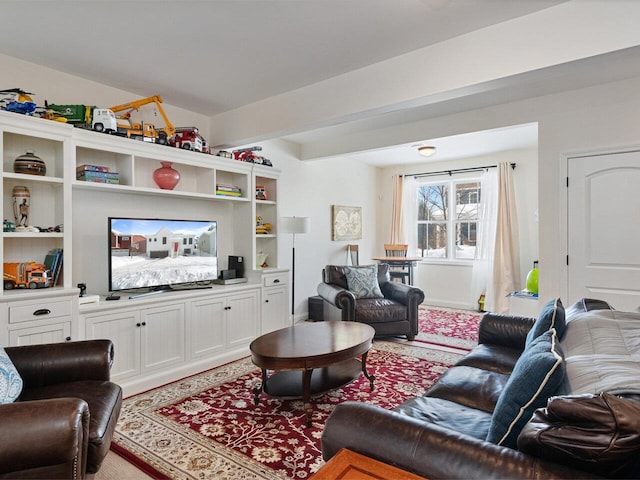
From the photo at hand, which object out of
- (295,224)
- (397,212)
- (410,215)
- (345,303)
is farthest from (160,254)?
(410,215)

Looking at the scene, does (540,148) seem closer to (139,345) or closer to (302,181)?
(302,181)

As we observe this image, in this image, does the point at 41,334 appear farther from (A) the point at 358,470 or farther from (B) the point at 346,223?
(B) the point at 346,223

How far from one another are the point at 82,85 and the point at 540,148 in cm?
431

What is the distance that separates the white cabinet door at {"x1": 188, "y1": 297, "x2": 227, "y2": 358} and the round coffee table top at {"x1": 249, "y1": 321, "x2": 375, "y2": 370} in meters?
0.90

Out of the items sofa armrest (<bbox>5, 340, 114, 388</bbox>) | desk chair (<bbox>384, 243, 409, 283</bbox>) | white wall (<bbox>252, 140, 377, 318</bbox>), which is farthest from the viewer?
desk chair (<bbox>384, 243, 409, 283</bbox>)

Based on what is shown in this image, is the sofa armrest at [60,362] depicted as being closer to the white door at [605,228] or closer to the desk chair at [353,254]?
the white door at [605,228]

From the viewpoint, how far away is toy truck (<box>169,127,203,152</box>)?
3492 millimetres

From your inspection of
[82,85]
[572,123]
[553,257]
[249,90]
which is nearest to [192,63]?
[249,90]

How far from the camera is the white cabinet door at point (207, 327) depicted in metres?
3.36

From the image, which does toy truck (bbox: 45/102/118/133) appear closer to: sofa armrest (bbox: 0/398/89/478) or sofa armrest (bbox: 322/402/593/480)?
sofa armrest (bbox: 0/398/89/478)

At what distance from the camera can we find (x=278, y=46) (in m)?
2.59

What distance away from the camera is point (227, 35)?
2438mm

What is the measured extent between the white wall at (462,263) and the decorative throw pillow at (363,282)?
2.36 metres

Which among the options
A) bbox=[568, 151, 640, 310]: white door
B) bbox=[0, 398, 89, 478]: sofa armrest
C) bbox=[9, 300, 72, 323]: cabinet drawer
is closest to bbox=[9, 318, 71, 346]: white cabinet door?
bbox=[9, 300, 72, 323]: cabinet drawer
